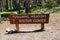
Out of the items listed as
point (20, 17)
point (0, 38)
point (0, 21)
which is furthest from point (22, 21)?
point (0, 21)

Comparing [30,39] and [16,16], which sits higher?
[16,16]

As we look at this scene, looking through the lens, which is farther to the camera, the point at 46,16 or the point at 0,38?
the point at 46,16

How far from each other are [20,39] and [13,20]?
2482 millimetres

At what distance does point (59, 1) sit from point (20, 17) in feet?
105

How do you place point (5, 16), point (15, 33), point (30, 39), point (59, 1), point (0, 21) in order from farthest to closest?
point (59, 1) < point (5, 16) < point (0, 21) < point (15, 33) < point (30, 39)

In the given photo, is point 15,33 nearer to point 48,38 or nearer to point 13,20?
point 13,20

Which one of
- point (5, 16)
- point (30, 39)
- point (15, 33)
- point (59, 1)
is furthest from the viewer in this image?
point (59, 1)

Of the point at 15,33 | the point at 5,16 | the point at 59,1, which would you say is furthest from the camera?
the point at 59,1

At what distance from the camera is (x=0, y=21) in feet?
60.2

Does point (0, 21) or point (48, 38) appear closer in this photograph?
point (48, 38)

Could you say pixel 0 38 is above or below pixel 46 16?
below

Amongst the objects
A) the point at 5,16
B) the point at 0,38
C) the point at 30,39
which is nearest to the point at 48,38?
the point at 30,39

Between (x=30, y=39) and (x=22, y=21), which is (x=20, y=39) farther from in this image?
(x=22, y=21)

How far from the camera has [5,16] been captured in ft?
68.2
